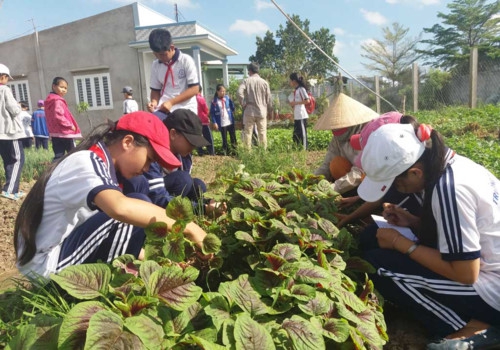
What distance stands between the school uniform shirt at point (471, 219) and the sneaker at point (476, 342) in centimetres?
12

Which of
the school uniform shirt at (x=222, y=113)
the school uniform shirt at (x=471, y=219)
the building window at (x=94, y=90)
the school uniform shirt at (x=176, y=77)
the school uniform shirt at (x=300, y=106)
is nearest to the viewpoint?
the school uniform shirt at (x=471, y=219)

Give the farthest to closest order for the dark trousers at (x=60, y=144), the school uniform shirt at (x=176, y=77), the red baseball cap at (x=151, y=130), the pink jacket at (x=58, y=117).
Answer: the dark trousers at (x=60, y=144) → the pink jacket at (x=58, y=117) → the school uniform shirt at (x=176, y=77) → the red baseball cap at (x=151, y=130)

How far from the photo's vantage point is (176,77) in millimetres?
3814

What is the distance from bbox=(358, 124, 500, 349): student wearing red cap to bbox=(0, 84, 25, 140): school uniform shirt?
16.0 ft

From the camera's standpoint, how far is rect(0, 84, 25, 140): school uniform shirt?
4980 millimetres

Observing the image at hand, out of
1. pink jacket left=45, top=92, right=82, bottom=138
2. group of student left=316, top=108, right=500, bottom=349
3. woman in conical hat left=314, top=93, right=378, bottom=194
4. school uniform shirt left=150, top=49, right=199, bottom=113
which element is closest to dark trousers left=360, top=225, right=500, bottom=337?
group of student left=316, top=108, right=500, bottom=349

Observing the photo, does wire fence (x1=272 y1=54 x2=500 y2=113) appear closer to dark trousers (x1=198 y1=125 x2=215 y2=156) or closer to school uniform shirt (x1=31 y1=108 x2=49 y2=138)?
dark trousers (x1=198 y1=125 x2=215 y2=156)

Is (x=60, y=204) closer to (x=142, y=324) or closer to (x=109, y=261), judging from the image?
(x=109, y=261)

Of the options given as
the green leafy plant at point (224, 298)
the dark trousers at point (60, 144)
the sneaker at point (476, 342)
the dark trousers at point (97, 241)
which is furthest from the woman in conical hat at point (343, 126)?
the dark trousers at point (60, 144)

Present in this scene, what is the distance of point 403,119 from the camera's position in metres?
2.14

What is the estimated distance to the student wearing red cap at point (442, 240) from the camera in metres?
1.55

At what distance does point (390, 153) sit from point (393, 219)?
1.86 feet

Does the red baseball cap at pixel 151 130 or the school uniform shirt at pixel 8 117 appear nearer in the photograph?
the red baseball cap at pixel 151 130

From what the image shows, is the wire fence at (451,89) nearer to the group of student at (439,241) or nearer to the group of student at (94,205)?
the group of student at (439,241)
